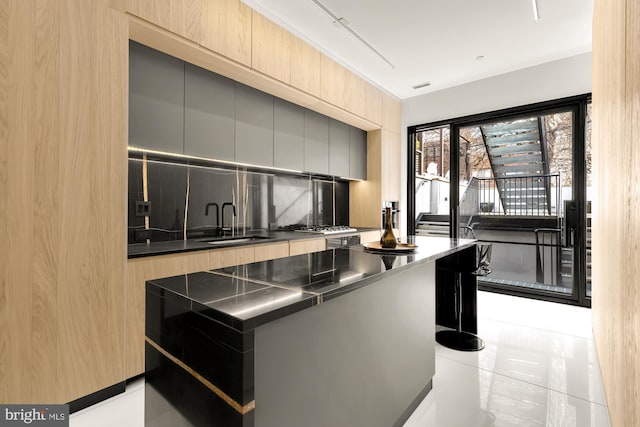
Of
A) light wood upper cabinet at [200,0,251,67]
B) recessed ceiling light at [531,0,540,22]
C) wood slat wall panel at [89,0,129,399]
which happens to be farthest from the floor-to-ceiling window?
wood slat wall panel at [89,0,129,399]

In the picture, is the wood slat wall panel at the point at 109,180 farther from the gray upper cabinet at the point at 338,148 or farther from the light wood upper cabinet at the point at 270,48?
the gray upper cabinet at the point at 338,148

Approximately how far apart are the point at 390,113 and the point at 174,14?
11.2ft

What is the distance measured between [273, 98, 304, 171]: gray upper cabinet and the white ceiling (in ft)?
2.45

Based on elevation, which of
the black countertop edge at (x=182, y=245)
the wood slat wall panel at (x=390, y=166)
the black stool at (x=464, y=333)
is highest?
the wood slat wall panel at (x=390, y=166)

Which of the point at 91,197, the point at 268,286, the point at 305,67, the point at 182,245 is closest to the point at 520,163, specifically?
the point at 305,67

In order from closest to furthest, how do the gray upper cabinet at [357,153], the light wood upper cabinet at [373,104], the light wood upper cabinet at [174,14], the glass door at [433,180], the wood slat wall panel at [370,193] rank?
the light wood upper cabinet at [174,14], the light wood upper cabinet at [373,104], the gray upper cabinet at [357,153], the wood slat wall panel at [370,193], the glass door at [433,180]

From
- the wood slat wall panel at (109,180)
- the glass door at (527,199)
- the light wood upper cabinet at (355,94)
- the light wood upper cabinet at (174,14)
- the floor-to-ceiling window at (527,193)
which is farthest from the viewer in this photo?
the light wood upper cabinet at (355,94)

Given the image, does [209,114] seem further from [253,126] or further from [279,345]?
[279,345]

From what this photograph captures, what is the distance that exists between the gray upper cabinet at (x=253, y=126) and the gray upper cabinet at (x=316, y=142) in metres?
0.59

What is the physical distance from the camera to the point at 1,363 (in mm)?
1503

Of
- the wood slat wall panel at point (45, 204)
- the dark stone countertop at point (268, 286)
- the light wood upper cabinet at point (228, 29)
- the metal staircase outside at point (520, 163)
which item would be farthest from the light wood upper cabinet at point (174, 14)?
the metal staircase outside at point (520, 163)

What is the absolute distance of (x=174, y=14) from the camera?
218 centimetres

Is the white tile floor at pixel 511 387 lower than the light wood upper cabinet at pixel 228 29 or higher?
lower

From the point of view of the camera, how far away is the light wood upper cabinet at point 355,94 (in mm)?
3934
